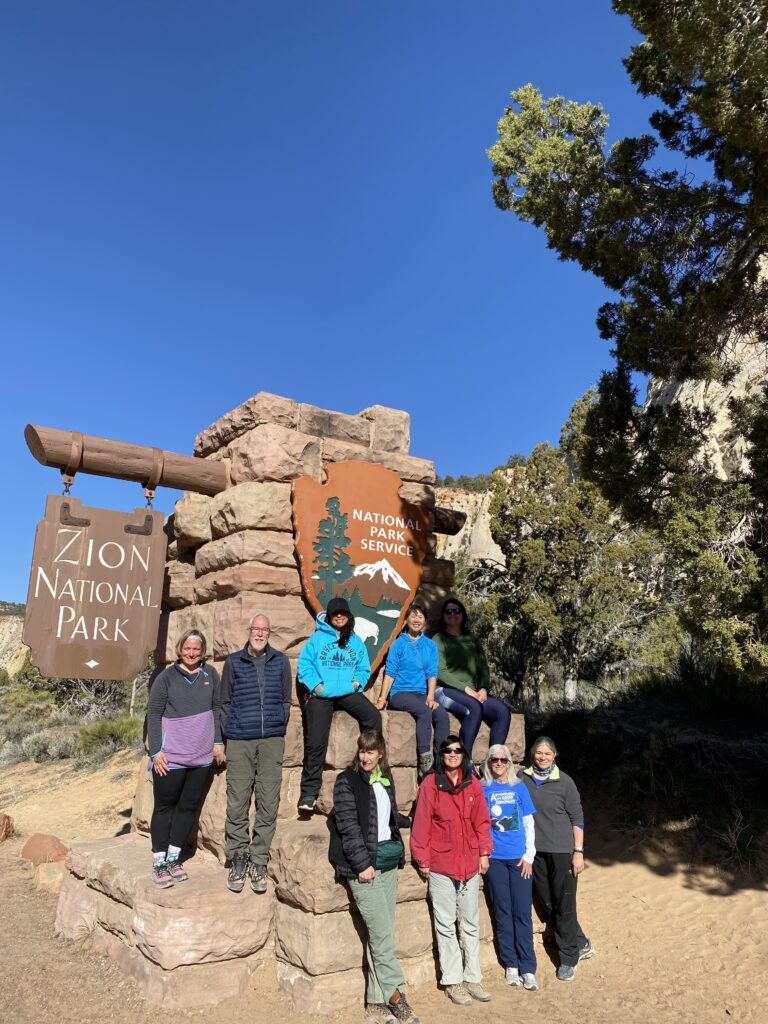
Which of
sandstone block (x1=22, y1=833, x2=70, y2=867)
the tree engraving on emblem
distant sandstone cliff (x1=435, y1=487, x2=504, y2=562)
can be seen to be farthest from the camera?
distant sandstone cliff (x1=435, y1=487, x2=504, y2=562)

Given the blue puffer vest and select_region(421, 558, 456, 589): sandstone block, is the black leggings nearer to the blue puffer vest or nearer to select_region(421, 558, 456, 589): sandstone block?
the blue puffer vest

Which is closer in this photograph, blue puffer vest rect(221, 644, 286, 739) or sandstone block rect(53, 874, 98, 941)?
blue puffer vest rect(221, 644, 286, 739)

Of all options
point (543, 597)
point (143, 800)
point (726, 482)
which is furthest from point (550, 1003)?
point (543, 597)

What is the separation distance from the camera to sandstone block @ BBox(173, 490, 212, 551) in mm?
5875

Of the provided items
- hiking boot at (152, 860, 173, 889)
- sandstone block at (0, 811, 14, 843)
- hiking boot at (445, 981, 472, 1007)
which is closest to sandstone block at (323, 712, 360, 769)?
hiking boot at (152, 860, 173, 889)

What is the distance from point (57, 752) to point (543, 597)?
434 inches

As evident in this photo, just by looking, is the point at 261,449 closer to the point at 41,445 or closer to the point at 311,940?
the point at 41,445

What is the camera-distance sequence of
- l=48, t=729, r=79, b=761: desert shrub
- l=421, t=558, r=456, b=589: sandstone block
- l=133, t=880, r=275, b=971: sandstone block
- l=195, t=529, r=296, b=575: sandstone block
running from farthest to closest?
l=48, t=729, r=79, b=761: desert shrub < l=421, t=558, r=456, b=589: sandstone block < l=195, t=529, r=296, b=575: sandstone block < l=133, t=880, r=275, b=971: sandstone block

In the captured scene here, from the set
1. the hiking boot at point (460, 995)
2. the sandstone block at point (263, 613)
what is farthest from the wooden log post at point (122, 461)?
the hiking boot at point (460, 995)

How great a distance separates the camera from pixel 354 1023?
3992mm

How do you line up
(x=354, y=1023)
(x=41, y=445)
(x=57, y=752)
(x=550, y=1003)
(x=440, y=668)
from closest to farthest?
1. (x=354, y=1023)
2. (x=550, y=1003)
3. (x=41, y=445)
4. (x=440, y=668)
5. (x=57, y=752)

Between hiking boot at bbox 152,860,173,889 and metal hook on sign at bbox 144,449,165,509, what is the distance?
102 inches

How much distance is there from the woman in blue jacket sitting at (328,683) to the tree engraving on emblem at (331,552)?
0.37 meters

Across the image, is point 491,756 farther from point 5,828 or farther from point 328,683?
point 5,828
